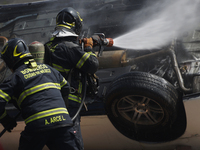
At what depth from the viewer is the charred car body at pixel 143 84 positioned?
279 cm

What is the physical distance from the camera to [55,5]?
516cm

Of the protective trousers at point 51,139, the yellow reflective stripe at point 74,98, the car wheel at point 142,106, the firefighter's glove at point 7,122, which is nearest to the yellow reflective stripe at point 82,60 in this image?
the yellow reflective stripe at point 74,98

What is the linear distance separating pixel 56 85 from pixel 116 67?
1632 mm

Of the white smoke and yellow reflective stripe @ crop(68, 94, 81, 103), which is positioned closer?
yellow reflective stripe @ crop(68, 94, 81, 103)

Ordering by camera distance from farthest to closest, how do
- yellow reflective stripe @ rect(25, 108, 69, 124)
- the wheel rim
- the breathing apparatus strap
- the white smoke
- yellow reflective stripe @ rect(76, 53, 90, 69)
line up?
the white smoke
the wheel rim
yellow reflective stripe @ rect(76, 53, 90, 69)
the breathing apparatus strap
yellow reflective stripe @ rect(25, 108, 69, 124)

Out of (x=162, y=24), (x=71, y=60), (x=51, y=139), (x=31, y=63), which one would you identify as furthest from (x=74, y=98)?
(x=162, y=24)

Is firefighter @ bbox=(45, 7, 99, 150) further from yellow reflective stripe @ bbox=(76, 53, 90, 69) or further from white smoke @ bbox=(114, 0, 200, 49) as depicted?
white smoke @ bbox=(114, 0, 200, 49)

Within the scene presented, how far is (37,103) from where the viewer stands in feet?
7.13

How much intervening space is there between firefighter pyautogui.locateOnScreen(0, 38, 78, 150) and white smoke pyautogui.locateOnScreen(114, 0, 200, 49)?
80.8 inches

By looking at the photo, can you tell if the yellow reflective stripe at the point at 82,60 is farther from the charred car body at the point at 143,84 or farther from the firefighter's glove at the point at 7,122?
the firefighter's glove at the point at 7,122

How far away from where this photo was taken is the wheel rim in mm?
2876

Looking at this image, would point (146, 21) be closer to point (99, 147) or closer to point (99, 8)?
point (99, 8)

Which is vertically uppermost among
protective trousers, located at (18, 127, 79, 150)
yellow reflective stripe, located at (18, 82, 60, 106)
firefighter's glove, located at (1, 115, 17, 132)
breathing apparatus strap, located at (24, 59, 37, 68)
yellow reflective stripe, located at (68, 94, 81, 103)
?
breathing apparatus strap, located at (24, 59, 37, 68)

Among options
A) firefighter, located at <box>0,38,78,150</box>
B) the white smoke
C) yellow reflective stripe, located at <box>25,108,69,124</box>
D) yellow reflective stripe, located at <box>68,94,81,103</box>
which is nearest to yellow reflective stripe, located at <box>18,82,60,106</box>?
firefighter, located at <box>0,38,78,150</box>
